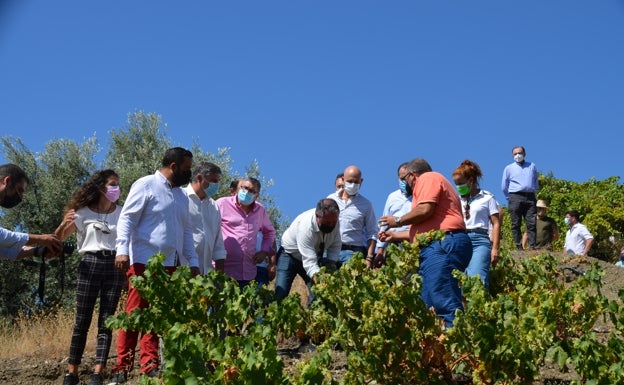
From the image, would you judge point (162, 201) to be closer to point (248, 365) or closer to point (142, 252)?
point (142, 252)

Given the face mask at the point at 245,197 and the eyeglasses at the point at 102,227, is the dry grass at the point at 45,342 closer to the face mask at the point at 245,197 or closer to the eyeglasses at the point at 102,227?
the face mask at the point at 245,197

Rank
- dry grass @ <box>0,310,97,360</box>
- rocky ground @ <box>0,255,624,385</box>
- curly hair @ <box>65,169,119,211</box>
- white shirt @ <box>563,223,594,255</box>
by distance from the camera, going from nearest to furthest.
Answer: rocky ground @ <box>0,255,624,385</box> < curly hair @ <box>65,169,119,211</box> < dry grass @ <box>0,310,97,360</box> < white shirt @ <box>563,223,594,255</box>

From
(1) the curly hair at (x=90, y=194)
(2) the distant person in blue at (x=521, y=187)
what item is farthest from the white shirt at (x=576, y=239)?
(1) the curly hair at (x=90, y=194)

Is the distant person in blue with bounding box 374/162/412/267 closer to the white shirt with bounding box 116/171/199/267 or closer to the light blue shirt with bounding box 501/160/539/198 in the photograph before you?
the white shirt with bounding box 116/171/199/267

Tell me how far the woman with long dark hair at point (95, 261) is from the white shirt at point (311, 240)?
166cm

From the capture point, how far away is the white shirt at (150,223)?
6.37m

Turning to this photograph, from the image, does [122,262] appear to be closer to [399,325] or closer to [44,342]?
[399,325]

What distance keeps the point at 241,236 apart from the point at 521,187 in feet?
24.6

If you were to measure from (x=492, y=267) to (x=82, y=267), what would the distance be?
3.62 metres

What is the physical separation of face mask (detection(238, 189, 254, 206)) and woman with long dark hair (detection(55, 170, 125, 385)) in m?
1.58

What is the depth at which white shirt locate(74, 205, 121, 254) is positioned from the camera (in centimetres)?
693

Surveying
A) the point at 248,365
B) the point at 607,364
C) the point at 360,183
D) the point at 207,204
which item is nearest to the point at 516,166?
the point at 360,183

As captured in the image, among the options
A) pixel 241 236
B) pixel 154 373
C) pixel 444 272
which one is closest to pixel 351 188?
pixel 241 236

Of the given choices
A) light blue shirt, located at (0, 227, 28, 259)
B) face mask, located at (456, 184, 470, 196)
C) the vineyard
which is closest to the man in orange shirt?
the vineyard
